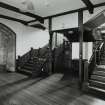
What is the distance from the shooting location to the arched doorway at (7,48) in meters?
6.89

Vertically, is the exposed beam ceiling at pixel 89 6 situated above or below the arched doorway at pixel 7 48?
above

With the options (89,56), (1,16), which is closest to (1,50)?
(1,16)

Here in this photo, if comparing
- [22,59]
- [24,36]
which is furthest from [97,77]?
[24,36]

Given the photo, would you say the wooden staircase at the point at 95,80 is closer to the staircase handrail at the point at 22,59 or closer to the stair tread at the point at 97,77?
the stair tread at the point at 97,77

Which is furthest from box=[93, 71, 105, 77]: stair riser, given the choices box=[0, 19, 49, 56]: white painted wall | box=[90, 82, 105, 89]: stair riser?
box=[0, 19, 49, 56]: white painted wall

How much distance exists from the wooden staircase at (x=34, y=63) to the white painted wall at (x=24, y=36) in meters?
0.51

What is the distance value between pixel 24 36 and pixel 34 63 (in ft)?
8.22

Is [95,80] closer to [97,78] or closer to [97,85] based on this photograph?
[97,78]

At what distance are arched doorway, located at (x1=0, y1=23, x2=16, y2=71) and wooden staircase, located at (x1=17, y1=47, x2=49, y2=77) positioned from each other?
1.89ft

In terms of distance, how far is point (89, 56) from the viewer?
189 inches

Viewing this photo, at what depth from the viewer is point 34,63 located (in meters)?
6.00

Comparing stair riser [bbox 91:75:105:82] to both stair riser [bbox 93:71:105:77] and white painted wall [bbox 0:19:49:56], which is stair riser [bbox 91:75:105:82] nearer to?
stair riser [bbox 93:71:105:77]

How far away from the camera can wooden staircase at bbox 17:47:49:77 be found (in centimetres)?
575

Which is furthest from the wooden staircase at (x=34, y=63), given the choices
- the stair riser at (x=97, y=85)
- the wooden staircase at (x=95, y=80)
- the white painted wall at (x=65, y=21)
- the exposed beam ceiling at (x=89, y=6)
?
the exposed beam ceiling at (x=89, y=6)
